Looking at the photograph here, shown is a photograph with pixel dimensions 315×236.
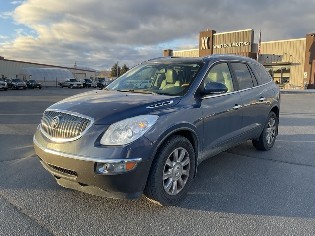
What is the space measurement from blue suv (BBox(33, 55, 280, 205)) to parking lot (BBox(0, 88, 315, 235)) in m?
0.27

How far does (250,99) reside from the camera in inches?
204

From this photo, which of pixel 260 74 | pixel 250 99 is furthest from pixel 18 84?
pixel 250 99

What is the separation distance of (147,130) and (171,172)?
0.68 m

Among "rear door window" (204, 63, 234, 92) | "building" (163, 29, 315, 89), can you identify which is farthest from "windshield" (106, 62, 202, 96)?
"building" (163, 29, 315, 89)

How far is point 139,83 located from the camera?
459 centimetres

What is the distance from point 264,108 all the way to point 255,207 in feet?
8.81

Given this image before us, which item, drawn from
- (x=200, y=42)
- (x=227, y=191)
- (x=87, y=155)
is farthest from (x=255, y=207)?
(x=200, y=42)

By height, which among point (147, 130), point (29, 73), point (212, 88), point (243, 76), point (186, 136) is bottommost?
point (186, 136)

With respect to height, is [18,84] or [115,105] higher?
[18,84]

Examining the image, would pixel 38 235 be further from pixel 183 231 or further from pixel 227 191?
pixel 227 191

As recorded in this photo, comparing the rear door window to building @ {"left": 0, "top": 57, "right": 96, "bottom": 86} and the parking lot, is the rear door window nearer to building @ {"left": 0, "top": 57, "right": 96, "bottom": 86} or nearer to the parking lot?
the parking lot

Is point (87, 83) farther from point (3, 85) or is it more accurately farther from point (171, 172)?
point (171, 172)

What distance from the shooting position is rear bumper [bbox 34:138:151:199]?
3061 millimetres

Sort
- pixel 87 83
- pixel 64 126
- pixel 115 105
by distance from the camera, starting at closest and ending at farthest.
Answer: pixel 64 126 → pixel 115 105 → pixel 87 83
